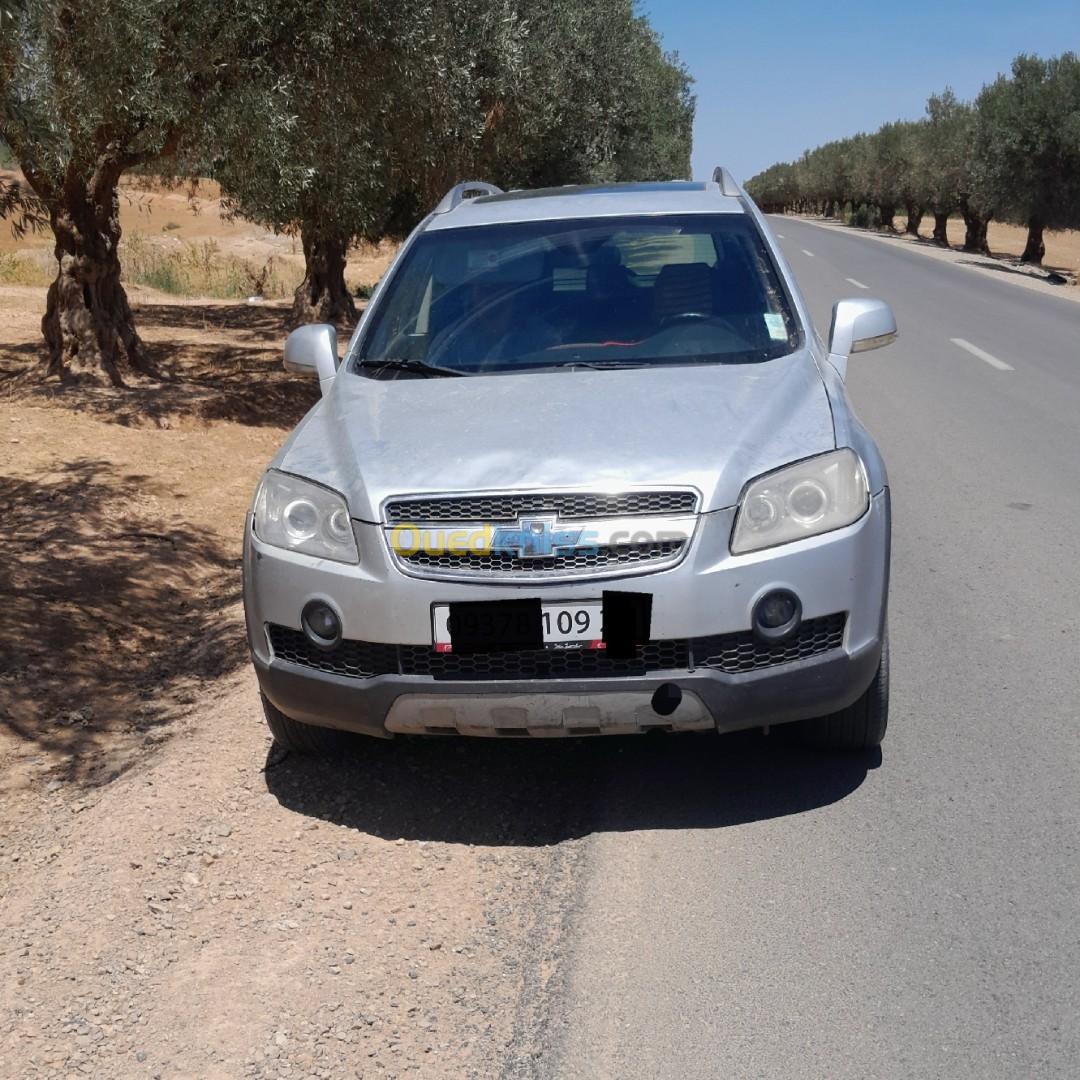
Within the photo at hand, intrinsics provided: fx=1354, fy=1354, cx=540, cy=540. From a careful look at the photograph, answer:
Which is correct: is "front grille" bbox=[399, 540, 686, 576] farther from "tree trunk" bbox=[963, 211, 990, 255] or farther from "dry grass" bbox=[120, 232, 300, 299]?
"tree trunk" bbox=[963, 211, 990, 255]

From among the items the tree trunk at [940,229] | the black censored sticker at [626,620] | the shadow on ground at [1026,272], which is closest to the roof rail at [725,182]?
the black censored sticker at [626,620]

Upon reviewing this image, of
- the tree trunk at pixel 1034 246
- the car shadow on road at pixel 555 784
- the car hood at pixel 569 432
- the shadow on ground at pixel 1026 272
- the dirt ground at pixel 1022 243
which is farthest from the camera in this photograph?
the dirt ground at pixel 1022 243

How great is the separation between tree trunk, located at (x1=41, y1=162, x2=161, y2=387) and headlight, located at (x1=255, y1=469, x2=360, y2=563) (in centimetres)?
848

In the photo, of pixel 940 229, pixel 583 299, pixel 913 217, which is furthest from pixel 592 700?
pixel 913 217

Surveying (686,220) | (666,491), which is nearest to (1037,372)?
(686,220)

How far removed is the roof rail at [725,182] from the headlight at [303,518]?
2696mm

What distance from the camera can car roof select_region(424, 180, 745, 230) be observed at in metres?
5.44

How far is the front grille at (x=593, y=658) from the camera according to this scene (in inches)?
144

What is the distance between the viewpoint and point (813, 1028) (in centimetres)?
293

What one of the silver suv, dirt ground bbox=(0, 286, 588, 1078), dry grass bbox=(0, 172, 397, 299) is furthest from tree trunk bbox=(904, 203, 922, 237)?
the silver suv

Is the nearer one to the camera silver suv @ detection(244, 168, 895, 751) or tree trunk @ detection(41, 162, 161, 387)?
silver suv @ detection(244, 168, 895, 751)

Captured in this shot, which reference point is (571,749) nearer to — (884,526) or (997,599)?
(884,526)

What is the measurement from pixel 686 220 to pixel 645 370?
1.08 m

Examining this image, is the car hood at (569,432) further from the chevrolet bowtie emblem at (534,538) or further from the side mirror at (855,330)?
the side mirror at (855,330)
